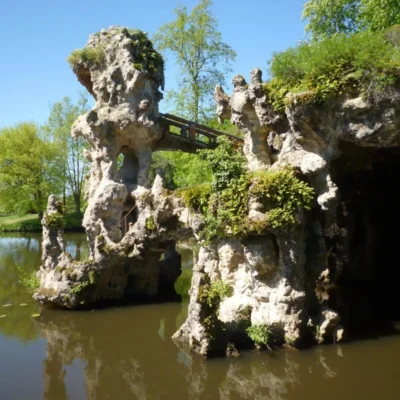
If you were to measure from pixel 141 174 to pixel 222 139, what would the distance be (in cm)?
695

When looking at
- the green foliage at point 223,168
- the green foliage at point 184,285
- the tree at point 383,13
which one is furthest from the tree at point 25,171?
the green foliage at point 223,168

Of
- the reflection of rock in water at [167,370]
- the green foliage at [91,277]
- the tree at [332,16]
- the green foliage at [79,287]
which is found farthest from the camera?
the tree at [332,16]

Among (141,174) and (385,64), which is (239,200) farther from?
(141,174)

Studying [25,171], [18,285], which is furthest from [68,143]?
[18,285]

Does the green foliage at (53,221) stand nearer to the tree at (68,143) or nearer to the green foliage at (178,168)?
the green foliage at (178,168)

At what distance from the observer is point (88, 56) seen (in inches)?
839

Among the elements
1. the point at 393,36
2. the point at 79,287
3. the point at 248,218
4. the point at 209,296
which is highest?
the point at 393,36

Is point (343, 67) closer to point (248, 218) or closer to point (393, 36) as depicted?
point (393, 36)

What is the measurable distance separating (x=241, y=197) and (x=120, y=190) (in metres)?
8.80

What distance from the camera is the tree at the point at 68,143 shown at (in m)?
50.0

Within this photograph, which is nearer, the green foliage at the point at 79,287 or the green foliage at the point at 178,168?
the green foliage at the point at 79,287

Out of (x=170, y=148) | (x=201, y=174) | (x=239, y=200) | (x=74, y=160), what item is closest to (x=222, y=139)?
(x=239, y=200)

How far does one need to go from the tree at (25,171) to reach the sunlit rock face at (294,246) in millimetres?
36412

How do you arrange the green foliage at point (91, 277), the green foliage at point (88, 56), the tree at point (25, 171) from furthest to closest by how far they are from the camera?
the tree at point (25, 171)
the green foliage at point (88, 56)
the green foliage at point (91, 277)
